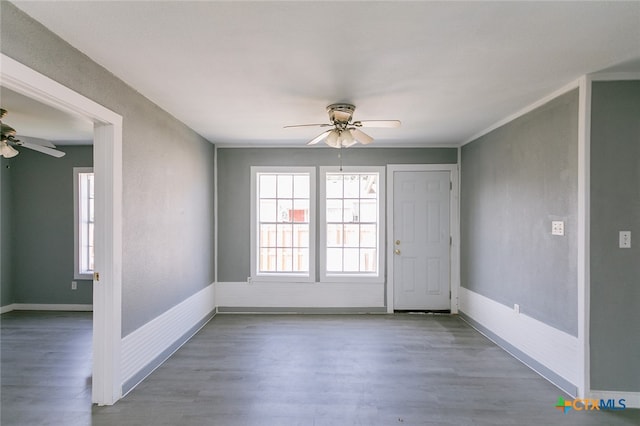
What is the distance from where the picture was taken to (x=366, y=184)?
192 inches

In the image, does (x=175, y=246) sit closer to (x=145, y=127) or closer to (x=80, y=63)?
(x=145, y=127)

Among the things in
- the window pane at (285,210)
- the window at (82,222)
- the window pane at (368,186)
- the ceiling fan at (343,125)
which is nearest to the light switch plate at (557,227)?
the ceiling fan at (343,125)

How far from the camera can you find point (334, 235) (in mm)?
4832

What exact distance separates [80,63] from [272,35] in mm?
1279

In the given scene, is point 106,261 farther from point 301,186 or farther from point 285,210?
point 301,186

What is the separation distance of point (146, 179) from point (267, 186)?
2.14 meters

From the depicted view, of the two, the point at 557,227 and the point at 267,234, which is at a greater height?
the point at 557,227

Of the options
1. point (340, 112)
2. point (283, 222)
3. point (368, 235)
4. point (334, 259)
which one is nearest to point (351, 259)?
point (334, 259)

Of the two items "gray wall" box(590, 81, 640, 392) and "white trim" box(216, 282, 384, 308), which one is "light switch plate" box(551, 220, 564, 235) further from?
"white trim" box(216, 282, 384, 308)

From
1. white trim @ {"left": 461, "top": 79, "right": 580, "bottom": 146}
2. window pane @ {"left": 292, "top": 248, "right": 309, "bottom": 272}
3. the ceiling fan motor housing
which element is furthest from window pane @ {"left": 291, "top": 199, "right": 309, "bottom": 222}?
white trim @ {"left": 461, "top": 79, "right": 580, "bottom": 146}

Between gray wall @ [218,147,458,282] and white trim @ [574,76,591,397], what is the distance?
7.66ft

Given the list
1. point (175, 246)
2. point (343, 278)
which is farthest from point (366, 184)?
point (175, 246)

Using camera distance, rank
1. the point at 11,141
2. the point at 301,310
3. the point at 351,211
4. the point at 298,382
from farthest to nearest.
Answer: the point at 351,211 → the point at 301,310 → the point at 11,141 → the point at 298,382

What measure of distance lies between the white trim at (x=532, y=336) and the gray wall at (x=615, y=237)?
174 mm
